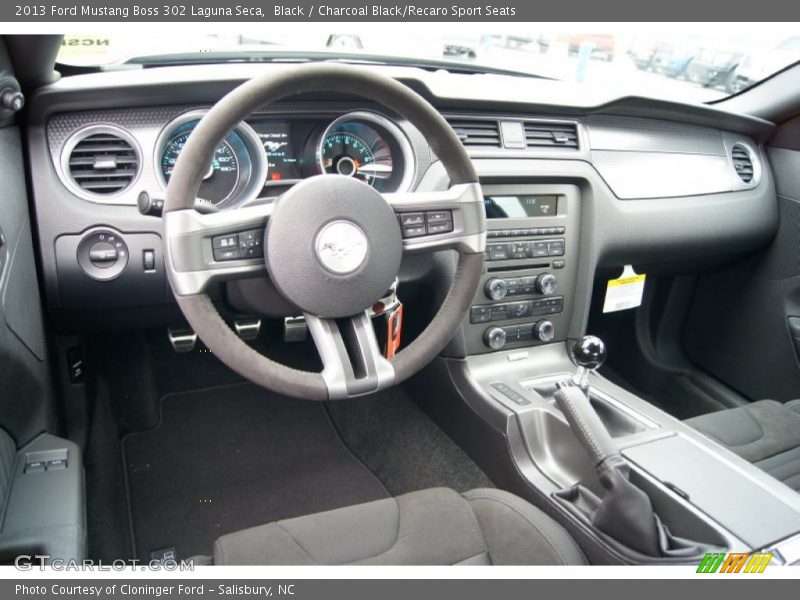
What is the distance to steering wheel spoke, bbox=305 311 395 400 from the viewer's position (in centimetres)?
110

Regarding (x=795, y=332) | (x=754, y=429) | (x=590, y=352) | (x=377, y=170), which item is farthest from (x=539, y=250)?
(x=795, y=332)

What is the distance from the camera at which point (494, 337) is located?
6.04 ft

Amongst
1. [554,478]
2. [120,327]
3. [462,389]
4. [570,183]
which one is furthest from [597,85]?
[120,327]

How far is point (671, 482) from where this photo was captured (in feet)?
4.33

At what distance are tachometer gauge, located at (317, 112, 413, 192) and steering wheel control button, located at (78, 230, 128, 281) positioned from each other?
53 centimetres

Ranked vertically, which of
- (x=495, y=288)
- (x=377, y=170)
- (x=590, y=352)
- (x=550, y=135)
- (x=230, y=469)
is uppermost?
(x=550, y=135)

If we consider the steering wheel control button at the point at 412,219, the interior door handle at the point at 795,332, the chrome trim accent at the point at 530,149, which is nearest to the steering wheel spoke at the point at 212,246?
the steering wheel control button at the point at 412,219

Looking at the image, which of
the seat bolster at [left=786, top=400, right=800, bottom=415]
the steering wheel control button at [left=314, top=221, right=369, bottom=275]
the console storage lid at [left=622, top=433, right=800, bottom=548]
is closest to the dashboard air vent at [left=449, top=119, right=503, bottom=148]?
the steering wheel control button at [left=314, top=221, right=369, bottom=275]

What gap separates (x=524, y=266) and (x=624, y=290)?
52 cm

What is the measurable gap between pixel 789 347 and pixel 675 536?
144 cm

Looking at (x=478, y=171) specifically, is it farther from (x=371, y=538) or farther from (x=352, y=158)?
(x=371, y=538)

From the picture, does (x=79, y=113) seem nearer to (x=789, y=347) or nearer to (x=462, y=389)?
(x=462, y=389)

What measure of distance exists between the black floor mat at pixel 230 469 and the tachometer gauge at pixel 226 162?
997mm

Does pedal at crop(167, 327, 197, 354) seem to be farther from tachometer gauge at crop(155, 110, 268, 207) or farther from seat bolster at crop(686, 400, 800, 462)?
seat bolster at crop(686, 400, 800, 462)
